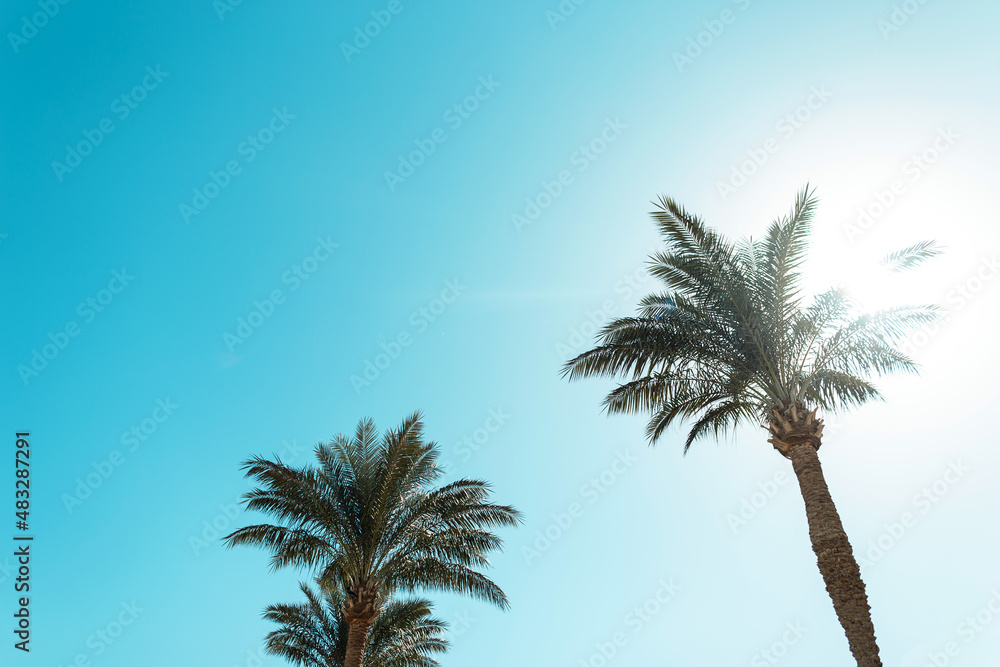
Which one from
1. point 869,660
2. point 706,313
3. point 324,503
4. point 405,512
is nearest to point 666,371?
point 706,313

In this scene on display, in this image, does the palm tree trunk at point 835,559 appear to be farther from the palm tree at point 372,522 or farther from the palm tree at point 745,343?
the palm tree at point 372,522

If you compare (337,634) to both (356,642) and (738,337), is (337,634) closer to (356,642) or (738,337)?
(356,642)

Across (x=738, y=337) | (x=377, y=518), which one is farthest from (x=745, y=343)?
(x=377, y=518)

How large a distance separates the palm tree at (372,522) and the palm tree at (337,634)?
5930mm

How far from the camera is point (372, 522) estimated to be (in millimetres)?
15969

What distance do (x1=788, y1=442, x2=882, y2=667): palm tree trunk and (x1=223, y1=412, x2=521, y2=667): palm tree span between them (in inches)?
325

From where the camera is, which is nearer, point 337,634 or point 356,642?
point 356,642

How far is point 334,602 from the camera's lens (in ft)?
73.9

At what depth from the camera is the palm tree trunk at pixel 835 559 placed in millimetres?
10242

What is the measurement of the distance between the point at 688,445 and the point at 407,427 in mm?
6855

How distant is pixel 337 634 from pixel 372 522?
28.0ft

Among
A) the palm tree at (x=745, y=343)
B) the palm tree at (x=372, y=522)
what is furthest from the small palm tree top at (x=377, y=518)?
the palm tree at (x=745, y=343)

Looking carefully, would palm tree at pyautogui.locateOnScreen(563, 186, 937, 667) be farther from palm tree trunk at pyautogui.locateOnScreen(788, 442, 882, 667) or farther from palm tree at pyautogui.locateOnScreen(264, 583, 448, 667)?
palm tree at pyautogui.locateOnScreen(264, 583, 448, 667)

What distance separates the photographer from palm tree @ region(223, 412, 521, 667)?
52.2 ft
